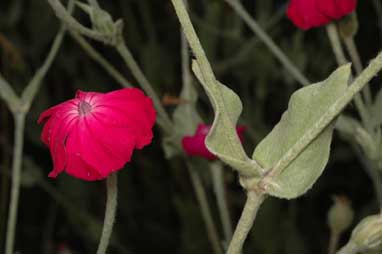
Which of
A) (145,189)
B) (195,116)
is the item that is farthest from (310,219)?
(195,116)

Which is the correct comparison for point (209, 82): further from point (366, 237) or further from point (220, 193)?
point (220, 193)

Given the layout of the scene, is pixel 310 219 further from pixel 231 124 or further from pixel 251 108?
pixel 231 124

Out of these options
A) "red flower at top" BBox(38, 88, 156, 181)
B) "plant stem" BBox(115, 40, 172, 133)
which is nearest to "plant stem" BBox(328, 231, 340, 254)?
"plant stem" BBox(115, 40, 172, 133)

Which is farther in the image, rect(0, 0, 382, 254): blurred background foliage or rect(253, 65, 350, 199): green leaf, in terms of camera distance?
rect(0, 0, 382, 254): blurred background foliage

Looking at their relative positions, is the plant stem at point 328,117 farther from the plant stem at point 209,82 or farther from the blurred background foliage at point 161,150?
the blurred background foliage at point 161,150

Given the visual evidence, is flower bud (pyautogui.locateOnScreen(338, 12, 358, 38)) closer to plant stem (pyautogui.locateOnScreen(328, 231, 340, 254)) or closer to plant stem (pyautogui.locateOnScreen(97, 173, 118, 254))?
plant stem (pyautogui.locateOnScreen(328, 231, 340, 254))

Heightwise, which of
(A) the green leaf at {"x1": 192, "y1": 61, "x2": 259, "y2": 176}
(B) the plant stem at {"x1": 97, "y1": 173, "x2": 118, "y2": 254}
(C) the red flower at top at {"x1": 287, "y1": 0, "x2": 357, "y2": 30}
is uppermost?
(A) the green leaf at {"x1": 192, "y1": 61, "x2": 259, "y2": 176}

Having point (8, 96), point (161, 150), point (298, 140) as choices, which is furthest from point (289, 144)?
point (161, 150)
